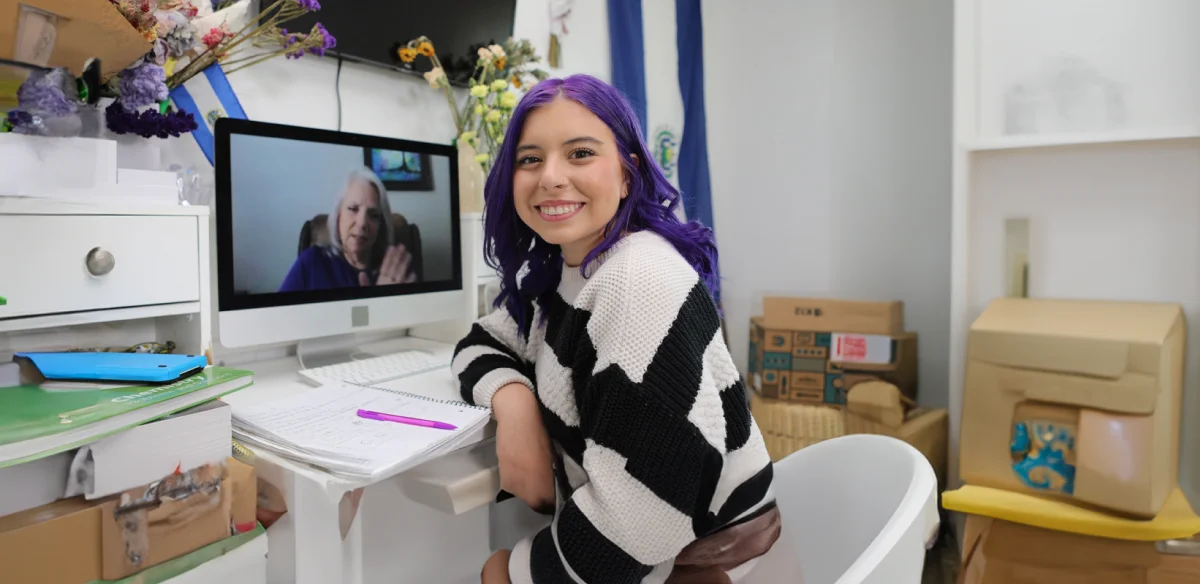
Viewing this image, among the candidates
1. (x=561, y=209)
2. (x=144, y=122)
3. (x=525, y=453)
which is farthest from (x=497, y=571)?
(x=144, y=122)

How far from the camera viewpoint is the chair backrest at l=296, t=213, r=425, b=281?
121 centimetres

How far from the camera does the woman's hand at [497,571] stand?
85 cm

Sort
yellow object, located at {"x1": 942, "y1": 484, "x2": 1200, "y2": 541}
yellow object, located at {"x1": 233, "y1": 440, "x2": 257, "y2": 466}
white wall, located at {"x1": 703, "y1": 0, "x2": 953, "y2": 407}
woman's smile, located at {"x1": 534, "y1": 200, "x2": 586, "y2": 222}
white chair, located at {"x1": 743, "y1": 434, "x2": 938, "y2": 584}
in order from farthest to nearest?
white wall, located at {"x1": 703, "y1": 0, "x2": 953, "y2": 407} < yellow object, located at {"x1": 942, "y1": 484, "x2": 1200, "y2": 541} < woman's smile, located at {"x1": 534, "y1": 200, "x2": 586, "y2": 222} < yellow object, located at {"x1": 233, "y1": 440, "x2": 257, "y2": 466} < white chair, located at {"x1": 743, "y1": 434, "x2": 938, "y2": 584}

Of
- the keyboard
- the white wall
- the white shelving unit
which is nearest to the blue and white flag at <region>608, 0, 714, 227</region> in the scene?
the white wall

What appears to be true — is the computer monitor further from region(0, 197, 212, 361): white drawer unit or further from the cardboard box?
the cardboard box

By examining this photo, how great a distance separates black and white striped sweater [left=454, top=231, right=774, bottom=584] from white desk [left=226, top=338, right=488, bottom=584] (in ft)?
0.74

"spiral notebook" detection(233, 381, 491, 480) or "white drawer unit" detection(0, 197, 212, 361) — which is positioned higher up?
"white drawer unit" detection(0, 197, 212, 361)

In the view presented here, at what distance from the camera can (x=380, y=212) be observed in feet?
4.33

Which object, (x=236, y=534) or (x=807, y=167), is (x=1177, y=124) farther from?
(x=236, y=534)

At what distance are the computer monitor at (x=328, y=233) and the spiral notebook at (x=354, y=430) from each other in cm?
22

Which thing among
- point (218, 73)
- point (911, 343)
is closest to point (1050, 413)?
point (911, 343)

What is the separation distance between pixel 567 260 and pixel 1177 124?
1.53 metres

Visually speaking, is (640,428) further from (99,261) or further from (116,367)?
(99,261)

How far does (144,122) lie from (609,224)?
73cm
